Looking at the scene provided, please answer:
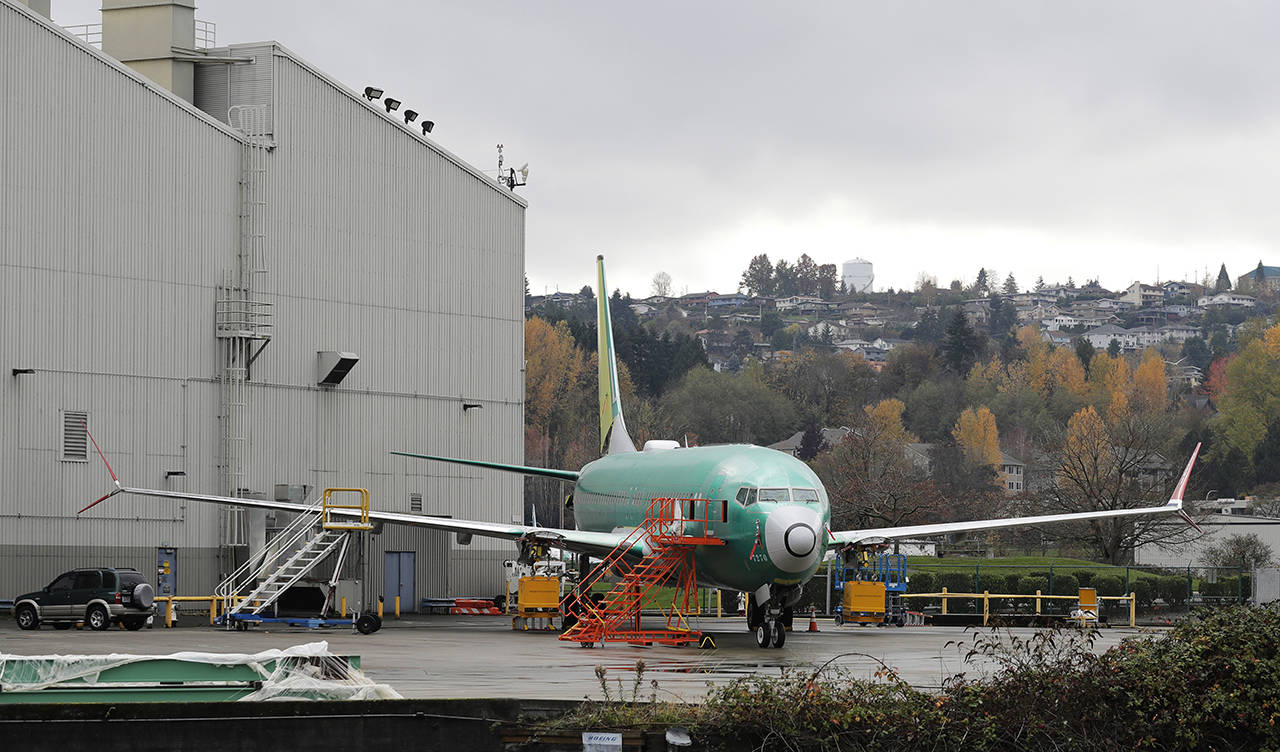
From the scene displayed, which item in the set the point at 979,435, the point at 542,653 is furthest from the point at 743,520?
the point at 979,435

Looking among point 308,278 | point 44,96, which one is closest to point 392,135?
point 308,278

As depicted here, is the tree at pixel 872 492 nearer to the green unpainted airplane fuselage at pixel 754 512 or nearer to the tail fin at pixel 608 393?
the tail fin at pixel 608 393

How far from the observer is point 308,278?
45.0 m

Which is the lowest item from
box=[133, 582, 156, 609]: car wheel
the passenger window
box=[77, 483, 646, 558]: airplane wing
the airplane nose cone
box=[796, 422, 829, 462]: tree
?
box=[796, 422, 829, 462]: tree

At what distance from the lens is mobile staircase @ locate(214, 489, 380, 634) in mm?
37156

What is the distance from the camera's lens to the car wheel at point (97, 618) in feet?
117

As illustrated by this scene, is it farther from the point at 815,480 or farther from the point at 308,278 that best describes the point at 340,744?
the point at 308,278

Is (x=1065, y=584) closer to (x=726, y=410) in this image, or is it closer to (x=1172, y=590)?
(x=1172, y=590)

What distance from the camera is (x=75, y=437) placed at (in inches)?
1577

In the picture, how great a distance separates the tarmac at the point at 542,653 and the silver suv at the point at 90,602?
Result: 517mm

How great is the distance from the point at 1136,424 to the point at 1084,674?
77450 millimetres

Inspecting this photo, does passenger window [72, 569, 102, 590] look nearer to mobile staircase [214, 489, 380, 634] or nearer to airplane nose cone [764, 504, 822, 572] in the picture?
mobile staircase [214, 489, 380, 634]

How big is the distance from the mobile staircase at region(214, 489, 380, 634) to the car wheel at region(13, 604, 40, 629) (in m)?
4.18

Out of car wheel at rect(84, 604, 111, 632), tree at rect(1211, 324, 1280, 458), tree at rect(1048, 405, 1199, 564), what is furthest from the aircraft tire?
tree at rect(1211, 324, 1280, 458)
